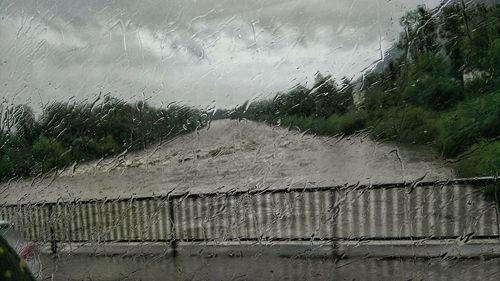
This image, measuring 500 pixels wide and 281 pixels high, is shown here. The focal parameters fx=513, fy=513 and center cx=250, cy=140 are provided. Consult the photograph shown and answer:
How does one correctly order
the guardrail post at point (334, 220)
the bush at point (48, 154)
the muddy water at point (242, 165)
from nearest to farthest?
the muddy water at point (242, 165) → the guardrail post at point (334, 220) → the bush at point (48, 154)

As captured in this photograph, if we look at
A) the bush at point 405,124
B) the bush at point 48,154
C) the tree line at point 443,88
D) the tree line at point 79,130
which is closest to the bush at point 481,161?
the tree line at point 443,88

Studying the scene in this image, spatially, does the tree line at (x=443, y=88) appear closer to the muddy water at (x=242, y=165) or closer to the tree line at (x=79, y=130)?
the muddy water at (x=242, y=165)

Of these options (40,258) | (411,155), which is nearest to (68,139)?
(40,258)

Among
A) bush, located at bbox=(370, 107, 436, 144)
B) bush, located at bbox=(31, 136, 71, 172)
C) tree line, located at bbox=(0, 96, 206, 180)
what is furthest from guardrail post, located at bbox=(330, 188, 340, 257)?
bush, located at bbox=(31, 136, 71, 172)

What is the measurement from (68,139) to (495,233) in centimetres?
211

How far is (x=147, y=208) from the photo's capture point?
2678 millimetres

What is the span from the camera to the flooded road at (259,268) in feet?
7.61

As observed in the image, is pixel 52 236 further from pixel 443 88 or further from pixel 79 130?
pixel 443 88

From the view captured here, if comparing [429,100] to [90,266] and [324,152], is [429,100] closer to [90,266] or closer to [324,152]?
[324,152]

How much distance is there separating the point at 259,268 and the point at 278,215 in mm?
341

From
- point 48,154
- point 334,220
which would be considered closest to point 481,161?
point 334,220

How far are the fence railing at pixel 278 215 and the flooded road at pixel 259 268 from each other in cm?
12

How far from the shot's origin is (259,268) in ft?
8.59

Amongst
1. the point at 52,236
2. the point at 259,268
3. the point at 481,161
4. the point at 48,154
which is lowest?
the point at 259,268
